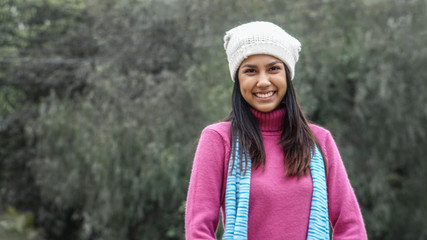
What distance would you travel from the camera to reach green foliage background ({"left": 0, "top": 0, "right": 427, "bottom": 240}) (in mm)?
7027

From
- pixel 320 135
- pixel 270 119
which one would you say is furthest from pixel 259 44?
pixel 320 135

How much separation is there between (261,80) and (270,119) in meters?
0.13

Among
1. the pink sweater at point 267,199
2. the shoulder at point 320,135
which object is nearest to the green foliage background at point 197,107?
the shoulder at point 320,135

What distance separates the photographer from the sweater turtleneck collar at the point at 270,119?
5.93 ft

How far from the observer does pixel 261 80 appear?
177 cm

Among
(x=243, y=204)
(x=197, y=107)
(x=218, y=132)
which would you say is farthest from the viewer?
(x=197, y=107)

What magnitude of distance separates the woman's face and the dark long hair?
36mm

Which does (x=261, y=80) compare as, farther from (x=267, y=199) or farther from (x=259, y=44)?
(x=267, y=199)

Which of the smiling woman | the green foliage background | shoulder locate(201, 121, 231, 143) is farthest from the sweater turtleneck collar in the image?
the green foliage background

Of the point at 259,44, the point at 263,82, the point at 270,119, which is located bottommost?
the point at 270,119

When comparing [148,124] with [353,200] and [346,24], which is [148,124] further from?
[353,200]

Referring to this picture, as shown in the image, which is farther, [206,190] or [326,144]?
[326,144]

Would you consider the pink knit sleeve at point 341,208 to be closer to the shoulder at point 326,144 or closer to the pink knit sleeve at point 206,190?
the shoulder at point 326,144

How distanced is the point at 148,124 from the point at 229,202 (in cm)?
574
